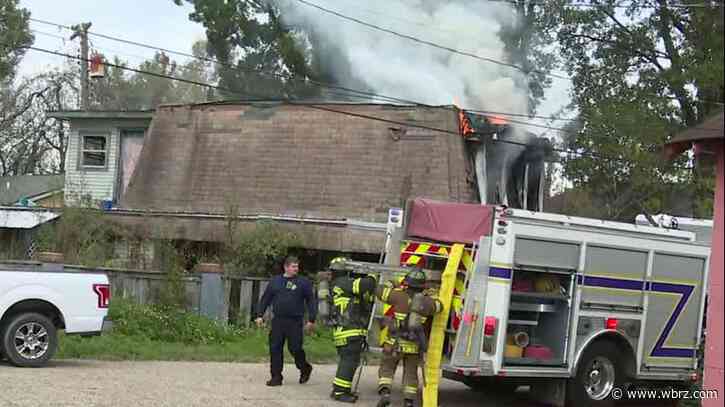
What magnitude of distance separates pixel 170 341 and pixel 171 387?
14.2ft

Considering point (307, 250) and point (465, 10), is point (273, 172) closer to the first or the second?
point (307, 250)

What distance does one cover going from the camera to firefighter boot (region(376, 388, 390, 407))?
9.82m

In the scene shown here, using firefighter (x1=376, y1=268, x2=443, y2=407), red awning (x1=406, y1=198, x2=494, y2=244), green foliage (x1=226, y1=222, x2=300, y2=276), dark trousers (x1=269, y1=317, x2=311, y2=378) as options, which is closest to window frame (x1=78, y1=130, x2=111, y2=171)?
green foliage (x1=226, y1=222, x2=300, y2=276)

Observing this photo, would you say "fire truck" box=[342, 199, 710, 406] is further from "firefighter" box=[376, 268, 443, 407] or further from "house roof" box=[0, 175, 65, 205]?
"house roof" box=[0, 175, 65, 205]

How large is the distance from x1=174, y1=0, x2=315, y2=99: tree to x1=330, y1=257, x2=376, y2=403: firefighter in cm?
1753

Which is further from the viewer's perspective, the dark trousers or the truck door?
the truck door

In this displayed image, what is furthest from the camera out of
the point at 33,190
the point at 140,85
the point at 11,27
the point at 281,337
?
the point at 140,85

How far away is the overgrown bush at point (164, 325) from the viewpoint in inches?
574

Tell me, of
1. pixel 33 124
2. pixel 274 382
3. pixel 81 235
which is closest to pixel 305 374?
pixel 274 382

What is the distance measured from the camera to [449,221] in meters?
10.5

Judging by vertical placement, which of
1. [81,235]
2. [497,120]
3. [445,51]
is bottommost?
[81,235]

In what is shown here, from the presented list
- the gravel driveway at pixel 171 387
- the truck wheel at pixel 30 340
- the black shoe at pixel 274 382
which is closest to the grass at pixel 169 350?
the gravel driveway at pixel 171 387

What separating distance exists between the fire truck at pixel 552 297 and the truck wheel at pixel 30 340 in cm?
417

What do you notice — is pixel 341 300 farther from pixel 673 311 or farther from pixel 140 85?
pixel 140 85
